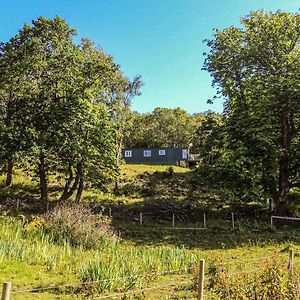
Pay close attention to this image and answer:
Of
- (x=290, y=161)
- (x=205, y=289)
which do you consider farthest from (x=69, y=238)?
(x=290, y=161)

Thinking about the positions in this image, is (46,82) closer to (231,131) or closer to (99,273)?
(231,131)

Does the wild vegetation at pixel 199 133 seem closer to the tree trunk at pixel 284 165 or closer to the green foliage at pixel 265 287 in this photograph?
the tree trunk at pixel 284 165

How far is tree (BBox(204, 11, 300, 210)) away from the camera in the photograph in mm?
19172

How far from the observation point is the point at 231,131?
806 inches

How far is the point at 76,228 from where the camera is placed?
13602mm

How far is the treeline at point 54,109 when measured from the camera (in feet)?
63.8

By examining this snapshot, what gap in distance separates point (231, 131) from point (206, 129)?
228 centimetres

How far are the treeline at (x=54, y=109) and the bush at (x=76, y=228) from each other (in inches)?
222

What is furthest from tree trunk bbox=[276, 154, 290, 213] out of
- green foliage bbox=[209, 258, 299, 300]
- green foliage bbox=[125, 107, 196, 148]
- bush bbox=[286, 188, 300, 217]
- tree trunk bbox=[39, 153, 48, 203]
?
green foliage bbox=[125, 107, 196, 148]

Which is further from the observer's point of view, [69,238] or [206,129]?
[206,129]

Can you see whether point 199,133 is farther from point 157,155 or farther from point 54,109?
point 157,155

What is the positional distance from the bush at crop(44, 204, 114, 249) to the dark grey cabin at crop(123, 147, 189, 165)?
26.9 meters

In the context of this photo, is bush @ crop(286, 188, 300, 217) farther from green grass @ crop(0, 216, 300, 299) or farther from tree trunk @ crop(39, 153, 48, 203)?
tree trunk @ crop(39, 153, 48, 203)

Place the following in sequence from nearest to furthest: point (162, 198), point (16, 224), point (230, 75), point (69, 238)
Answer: point (69, 238) → point (16, 224) → point (230, 75) → point (162, 198)
